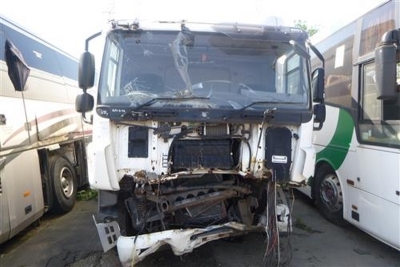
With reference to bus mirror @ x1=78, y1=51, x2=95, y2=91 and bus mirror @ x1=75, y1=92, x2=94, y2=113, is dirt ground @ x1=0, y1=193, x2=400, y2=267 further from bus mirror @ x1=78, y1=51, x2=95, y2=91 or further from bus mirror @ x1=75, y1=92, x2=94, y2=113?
bus mirror @ x1=78, y1=51, x2=95, y2=91

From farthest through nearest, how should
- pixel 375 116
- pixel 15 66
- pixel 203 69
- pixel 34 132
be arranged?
1. pixel 34 132
2. pixel 15 66
3. pixel 375 116
4. pixel 203 69

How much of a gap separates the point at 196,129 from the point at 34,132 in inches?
115

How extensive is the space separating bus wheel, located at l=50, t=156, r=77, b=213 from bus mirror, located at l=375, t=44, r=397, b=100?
507 centimetres

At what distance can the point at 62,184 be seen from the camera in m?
6.79

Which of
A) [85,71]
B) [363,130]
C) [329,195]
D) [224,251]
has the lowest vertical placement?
[224,251]

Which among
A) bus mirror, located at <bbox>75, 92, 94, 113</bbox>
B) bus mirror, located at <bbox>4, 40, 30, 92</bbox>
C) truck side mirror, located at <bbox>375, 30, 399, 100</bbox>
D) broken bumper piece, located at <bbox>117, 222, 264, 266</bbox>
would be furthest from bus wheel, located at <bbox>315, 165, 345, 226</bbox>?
bus mirror, located at <bbox>4, 40, 30, 92</bbox>

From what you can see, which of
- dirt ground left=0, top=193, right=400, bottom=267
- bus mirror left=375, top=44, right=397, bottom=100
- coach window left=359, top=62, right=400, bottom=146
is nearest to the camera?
bus mirror left=375, top=44, right=397, bottom=100

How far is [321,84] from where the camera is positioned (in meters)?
4.44

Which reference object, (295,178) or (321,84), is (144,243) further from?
(321,84)

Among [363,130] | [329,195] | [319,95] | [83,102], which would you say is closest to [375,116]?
[363,130]

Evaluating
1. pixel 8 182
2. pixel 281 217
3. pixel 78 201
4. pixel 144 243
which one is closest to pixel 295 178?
pixel 281 217

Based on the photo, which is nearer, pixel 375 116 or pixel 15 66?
pixel 375 116

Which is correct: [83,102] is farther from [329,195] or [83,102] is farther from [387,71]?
[329,195]

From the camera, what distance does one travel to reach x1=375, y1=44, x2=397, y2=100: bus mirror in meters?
3.87
